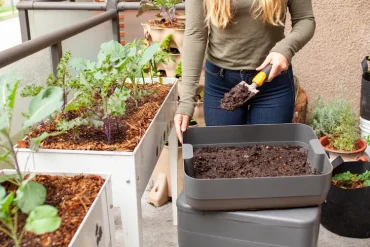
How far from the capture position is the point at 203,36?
1740 mm

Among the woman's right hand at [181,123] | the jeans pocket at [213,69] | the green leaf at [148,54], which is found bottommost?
the woman's right hand at [181,123]

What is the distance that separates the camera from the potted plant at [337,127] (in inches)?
113

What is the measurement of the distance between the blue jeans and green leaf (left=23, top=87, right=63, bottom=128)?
817 millimetres

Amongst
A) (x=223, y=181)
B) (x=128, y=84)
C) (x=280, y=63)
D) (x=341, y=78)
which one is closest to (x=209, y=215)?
(x=223, y=181)

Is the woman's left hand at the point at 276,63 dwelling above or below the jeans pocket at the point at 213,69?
above

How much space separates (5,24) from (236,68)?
2.88m

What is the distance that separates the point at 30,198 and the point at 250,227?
58 centimetres

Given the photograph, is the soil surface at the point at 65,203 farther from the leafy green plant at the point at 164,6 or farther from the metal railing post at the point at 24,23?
the metal railing post at the point at 24,23

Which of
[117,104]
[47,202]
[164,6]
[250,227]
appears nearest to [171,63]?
[164,6]

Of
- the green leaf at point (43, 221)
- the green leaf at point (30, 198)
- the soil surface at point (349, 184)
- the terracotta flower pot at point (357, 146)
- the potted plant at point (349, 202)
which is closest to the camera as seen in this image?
the green leaf at point (43, 221)

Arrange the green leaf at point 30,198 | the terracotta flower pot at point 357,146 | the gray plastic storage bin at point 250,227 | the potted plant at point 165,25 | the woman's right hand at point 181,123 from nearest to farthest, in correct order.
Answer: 1. the green leaf at point 30,198
2. the gray plastic storage bin at point 250,227
3. the woman's right hand at point 181,123
4. the potted plant at point 165,25
5. the terracotta flower pot at point 357,146

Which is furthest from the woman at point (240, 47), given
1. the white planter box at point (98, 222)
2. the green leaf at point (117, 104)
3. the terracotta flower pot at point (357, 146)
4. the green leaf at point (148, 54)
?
the terracotta flower pot at point (357, 146)

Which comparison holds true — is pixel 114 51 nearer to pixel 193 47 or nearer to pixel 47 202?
pixel 193 47

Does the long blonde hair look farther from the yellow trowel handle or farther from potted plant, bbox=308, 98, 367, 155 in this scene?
potted plant, bbox=308, 98, 367, 155
